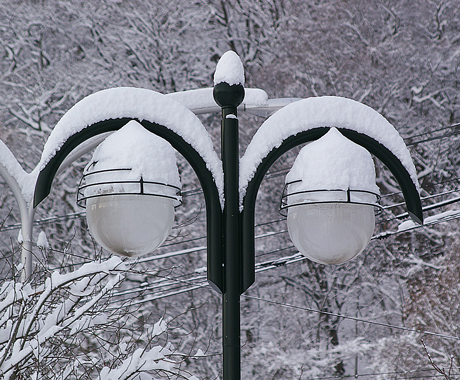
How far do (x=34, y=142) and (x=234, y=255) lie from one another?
17.8m

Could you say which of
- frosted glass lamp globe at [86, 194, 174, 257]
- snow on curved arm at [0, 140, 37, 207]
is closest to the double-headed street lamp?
frosted glass lamp globe at [86, 194, 174, 257]

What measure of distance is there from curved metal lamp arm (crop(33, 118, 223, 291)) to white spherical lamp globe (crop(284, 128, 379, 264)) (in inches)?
12.0

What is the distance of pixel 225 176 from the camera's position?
288 centimetres

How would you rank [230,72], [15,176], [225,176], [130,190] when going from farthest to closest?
[15,176] → [230,72] → [225,176] → [130,190]

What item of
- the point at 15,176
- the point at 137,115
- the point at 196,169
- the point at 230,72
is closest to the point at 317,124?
the point at 230,72

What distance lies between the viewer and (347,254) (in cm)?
291

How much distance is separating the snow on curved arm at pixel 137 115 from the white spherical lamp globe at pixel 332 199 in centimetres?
33

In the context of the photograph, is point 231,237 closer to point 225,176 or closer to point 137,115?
point 225,176

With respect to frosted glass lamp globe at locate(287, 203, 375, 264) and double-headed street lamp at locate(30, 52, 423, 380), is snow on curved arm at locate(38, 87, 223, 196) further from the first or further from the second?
frosted glass lamp globe at locate(287, 203, 375, 264)

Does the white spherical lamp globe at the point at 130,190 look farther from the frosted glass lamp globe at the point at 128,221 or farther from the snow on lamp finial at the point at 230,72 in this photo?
the snow on lamp finial at the point at 230,72

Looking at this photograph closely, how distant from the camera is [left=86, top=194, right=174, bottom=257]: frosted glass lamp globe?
9.18 ft

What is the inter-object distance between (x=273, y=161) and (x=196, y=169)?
30cm

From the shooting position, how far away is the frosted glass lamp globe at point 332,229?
2.87 metres

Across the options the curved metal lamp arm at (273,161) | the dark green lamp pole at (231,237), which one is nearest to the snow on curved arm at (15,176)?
the dark green lamp pole at (231,237)
